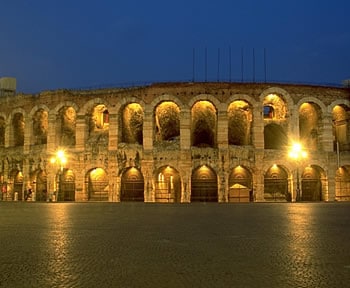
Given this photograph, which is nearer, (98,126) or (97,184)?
(97,184)

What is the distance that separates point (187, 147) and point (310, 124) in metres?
10.7

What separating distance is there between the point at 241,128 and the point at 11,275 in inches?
1157

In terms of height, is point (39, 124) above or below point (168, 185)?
above

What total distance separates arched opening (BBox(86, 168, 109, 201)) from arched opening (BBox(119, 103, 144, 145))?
3011mm

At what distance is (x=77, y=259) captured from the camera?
4.93m

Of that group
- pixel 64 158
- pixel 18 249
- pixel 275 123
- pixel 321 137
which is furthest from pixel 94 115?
pixel 18 249

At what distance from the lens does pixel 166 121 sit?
32938mm

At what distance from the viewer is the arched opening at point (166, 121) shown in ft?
100

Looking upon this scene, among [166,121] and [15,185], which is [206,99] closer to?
[166,121]

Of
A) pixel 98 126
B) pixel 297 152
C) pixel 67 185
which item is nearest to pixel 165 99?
pixel 98 126

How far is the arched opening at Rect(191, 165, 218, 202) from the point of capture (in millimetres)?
29156

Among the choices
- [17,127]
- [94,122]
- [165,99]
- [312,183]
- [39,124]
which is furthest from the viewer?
[17,127]

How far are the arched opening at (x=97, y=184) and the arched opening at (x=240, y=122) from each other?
10.6m

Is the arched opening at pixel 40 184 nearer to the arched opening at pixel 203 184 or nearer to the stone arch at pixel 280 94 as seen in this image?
the arched opening at pixel 203 184
